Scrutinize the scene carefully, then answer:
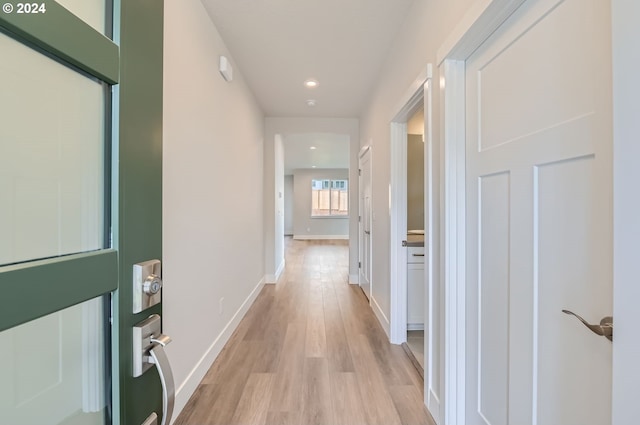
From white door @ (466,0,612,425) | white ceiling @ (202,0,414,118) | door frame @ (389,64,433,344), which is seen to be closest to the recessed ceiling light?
white ceiling @ (202,0,414,118)

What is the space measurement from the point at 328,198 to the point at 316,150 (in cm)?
395

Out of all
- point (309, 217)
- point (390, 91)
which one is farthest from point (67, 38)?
point (309, 217)

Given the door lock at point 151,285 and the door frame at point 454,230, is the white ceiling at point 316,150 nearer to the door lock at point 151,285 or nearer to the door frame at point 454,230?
→ the door frame at point 454,230

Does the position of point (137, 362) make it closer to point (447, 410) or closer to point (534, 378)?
point (534, 378)

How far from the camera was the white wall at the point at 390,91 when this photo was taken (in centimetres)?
161

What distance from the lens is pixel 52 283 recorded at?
1.43ft

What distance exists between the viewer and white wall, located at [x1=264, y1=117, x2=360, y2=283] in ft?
15.4

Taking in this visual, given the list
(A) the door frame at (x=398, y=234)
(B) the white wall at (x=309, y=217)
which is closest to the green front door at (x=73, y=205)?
(A) the door frame at (x=398, y=234)

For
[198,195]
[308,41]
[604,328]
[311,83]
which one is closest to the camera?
[604,328]

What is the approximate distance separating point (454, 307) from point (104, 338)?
4.67ft

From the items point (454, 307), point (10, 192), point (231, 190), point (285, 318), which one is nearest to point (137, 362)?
point (10, 192)

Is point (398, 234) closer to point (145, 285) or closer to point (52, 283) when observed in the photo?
point (145, 285)

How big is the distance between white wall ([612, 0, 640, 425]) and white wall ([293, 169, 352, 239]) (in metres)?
10.8

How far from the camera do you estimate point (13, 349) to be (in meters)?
0.45
